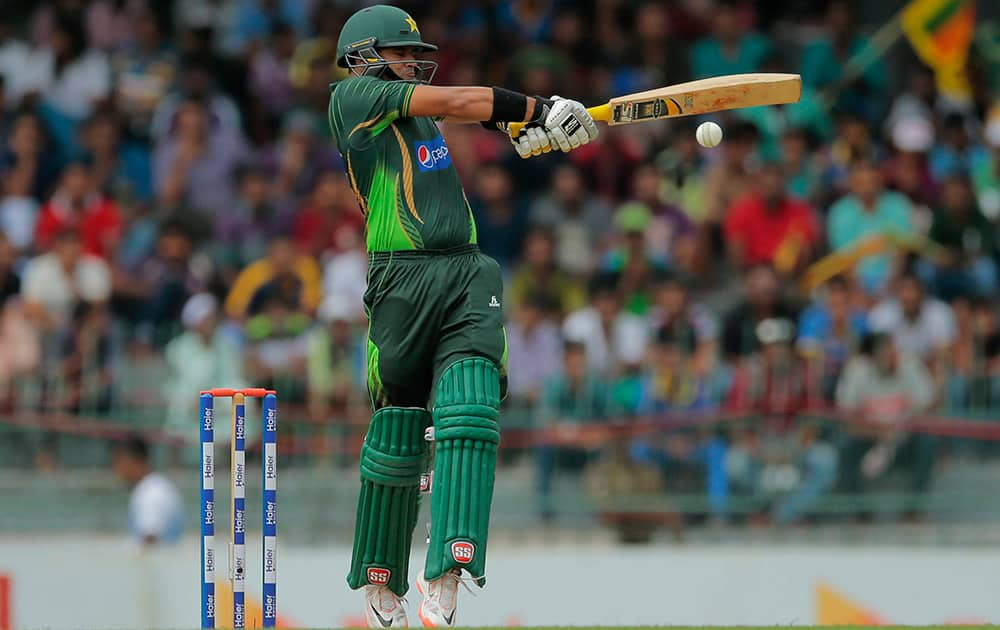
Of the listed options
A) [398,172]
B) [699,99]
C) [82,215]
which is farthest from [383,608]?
[82,215]

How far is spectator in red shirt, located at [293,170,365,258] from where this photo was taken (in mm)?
15508

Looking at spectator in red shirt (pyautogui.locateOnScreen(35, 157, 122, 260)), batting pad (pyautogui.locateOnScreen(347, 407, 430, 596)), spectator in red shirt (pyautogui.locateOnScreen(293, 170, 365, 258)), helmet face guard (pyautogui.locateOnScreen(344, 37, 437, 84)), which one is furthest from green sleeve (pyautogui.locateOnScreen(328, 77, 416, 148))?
spectator in red shirt (pyautogui.locateOnScreen(35, 157, 122, 260))

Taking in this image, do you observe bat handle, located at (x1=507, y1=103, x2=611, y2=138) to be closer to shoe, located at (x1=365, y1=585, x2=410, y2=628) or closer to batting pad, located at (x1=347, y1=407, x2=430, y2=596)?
batting pad, located at (x1=347, y1=407, x2=430, y2=596)

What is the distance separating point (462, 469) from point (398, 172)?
4.38 ft

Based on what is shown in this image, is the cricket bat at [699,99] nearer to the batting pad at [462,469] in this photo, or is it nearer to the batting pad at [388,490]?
the batting pad at [462,469]

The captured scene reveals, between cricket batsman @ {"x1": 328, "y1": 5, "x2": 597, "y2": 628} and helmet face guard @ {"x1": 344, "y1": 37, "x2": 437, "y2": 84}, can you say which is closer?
cricket batsman @ {"x1": 328, "y1": 5, "x2": 597, "y2": 628}

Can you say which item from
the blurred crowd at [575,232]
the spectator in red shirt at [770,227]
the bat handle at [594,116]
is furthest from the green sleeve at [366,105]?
the spectator in red shirt at [770,227]

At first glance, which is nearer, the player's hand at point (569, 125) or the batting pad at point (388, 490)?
the player's hand at point (569, 125)

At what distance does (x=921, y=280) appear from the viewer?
1420 centimetres

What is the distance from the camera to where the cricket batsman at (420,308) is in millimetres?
7969

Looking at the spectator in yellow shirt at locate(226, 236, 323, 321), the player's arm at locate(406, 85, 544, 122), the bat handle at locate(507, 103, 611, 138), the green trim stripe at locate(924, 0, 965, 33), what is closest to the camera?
the player's arm at locate(406, 85, 544, 122)

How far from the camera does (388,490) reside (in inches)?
331

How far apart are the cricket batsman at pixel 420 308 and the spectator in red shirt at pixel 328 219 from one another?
7009 mm

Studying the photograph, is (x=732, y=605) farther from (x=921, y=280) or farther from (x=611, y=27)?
(x=611, y=27)
